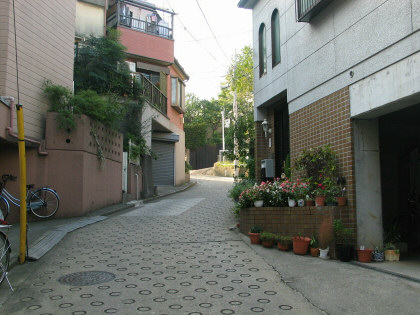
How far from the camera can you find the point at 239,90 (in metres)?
24.4

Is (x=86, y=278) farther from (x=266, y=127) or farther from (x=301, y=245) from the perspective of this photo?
(x=266, y=127)

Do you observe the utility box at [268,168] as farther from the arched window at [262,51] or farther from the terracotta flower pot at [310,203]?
the terracotta flower pot at [310,203]

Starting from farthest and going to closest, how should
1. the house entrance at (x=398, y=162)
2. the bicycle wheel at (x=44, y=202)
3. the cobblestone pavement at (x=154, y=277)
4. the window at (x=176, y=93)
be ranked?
the window at (x=176, y=93) → the bicycle wheel at (x=44, y=202) → the house entrance at (x=398, y=162) → the cobblestone pavement at (x=154, y=277)

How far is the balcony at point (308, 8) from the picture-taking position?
286 inches

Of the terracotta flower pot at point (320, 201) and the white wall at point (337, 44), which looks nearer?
the white wall at point (337, 44)

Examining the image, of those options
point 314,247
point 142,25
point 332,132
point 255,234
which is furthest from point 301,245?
point 142,25

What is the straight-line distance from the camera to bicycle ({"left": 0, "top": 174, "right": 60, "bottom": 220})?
28.6ft

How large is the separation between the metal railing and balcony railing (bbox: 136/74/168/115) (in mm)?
3170

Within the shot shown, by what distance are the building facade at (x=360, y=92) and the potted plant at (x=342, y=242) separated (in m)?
0.17

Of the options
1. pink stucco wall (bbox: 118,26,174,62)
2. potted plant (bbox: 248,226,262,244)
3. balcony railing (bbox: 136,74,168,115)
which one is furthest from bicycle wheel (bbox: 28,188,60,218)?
pink stucco wall (bbox: 118,26,174,62)

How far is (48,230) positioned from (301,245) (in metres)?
5.16

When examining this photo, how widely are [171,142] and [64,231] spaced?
12.9 m

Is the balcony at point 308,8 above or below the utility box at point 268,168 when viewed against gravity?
above

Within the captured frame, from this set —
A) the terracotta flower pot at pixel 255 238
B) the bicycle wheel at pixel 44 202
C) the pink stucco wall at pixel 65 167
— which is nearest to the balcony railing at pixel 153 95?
the pink stucco wall at pixel 65 167
